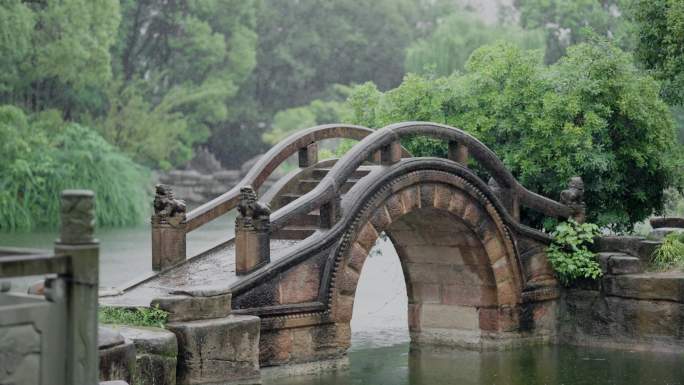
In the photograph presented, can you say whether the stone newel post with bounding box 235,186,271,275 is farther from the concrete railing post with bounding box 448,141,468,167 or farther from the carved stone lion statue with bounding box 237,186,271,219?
the concrete railing post with bounding box 448,141,468,167

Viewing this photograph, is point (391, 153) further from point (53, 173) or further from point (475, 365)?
point (53, 173)

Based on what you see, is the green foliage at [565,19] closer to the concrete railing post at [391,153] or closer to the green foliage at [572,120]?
the green foliage at [572,120]

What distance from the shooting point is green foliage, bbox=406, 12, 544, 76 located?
1737 inches

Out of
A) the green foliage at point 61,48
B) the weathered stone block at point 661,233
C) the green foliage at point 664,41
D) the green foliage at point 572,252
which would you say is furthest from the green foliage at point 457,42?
the green foliage at point 572,252

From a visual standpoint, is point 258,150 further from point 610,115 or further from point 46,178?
point 610,115

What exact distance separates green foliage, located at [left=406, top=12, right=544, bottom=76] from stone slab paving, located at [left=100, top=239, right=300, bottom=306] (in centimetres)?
3080

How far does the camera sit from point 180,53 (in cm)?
4894

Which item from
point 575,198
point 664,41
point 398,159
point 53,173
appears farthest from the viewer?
point 53,173

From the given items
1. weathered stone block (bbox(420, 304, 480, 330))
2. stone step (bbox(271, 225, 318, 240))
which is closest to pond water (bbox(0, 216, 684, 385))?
weathered stone block (bbox(420, 304, 480, 330))

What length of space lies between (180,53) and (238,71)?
8.37 feet

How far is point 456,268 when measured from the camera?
15.0 metres

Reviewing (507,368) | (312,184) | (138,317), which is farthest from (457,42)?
(138,317)

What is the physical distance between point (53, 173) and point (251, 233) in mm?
20273

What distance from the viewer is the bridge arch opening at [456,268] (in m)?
14.2
